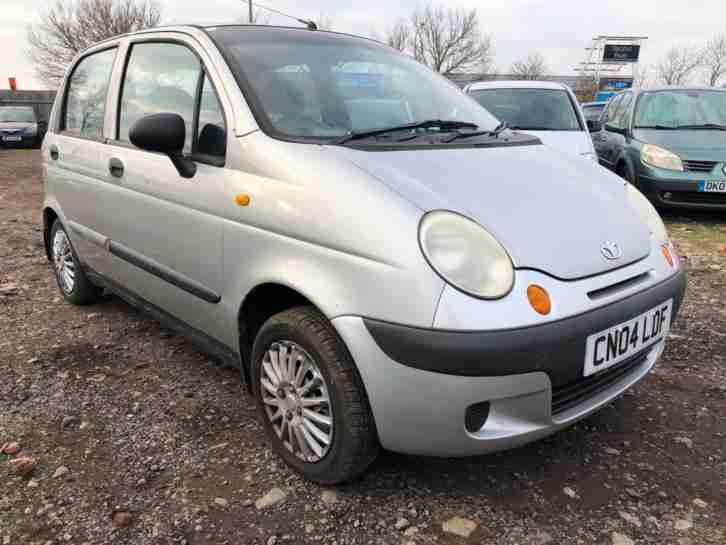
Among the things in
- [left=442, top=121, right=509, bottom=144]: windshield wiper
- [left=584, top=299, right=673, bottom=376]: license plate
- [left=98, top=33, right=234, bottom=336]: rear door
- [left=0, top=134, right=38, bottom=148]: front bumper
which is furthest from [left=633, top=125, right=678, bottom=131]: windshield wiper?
[left=0, top=134, right=38, bottom=148]: front bumper

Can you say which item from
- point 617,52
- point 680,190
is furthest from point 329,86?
point 617,52

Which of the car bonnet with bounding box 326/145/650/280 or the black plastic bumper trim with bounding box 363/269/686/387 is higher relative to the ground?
the car bonnet with bounding box 326/145/650/280

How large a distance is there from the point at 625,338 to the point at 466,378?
0.59 metres

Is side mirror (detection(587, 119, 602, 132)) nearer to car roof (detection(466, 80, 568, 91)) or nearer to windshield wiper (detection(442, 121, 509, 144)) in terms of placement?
car roof (detection(466, 80, 568, 91))

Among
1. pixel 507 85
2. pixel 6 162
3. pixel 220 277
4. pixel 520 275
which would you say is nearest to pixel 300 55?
pixel 220 277

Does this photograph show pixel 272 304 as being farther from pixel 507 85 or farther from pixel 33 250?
pixel 507 85

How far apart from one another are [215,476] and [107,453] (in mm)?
470

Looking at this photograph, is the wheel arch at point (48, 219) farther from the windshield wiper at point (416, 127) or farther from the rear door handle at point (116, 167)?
the windshield wiper at point (416, 127)

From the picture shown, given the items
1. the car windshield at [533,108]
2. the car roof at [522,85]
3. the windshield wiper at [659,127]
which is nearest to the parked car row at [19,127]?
the car roof at [522,85]

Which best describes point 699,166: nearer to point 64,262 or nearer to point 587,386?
point 587,386

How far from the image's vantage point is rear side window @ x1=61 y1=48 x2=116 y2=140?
3.18 metres

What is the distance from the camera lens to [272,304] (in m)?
2.20

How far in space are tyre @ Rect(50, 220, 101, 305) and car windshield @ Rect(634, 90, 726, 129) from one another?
5857 mm

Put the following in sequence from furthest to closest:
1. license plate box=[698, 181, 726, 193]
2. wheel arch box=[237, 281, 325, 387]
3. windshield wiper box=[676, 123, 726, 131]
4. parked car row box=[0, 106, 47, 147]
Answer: parked car row box=[0, 106, 47, 147], windshield wiper box=[676, 123, 726, 131], license plate box=[698, 181, 726, 193], wheel arch box=[237, 281, 325, 387]
